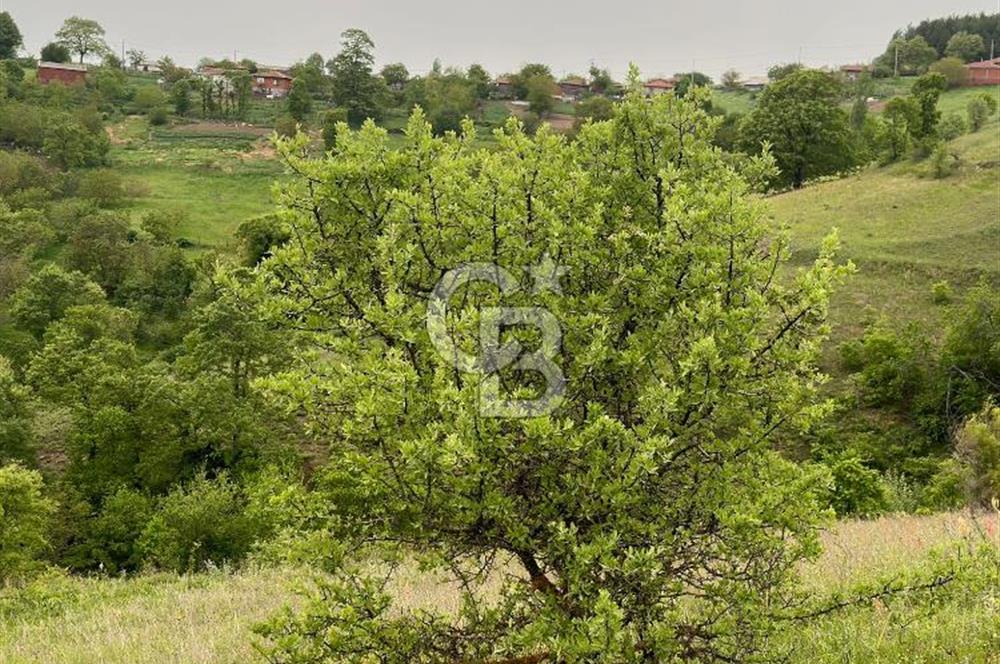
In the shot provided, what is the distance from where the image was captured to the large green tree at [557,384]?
4730 mm

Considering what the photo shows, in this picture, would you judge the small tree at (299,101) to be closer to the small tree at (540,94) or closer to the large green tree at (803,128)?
the small tree at (540,94)

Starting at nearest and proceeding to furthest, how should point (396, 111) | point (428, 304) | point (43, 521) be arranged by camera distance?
point (428, 304) → point (43, 521) → point (396, 111)

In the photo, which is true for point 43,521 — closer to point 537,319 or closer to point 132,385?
point 132,385

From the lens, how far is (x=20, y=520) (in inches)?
960

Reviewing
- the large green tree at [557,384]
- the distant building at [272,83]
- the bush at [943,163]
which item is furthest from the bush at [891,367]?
the distant building at [272,83]

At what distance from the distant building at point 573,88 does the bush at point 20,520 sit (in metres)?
116

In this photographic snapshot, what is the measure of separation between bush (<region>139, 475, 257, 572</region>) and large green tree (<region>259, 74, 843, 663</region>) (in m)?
20.2

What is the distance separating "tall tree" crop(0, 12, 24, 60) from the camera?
130 meters

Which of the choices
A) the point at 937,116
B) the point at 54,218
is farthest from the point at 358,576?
the point at 54,218

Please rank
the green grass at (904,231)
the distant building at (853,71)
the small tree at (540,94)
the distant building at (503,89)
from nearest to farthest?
1. the green grass at (904,231)
2. the small tree at (540,94)
3. the distant building at (853,71)
4. the distant building at (503,89)

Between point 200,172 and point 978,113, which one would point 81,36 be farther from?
point 978,113

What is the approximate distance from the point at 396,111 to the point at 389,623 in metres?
108

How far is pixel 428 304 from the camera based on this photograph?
508cm

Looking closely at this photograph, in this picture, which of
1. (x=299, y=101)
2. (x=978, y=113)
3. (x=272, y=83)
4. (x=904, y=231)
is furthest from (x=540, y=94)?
(x=904, y=231)
